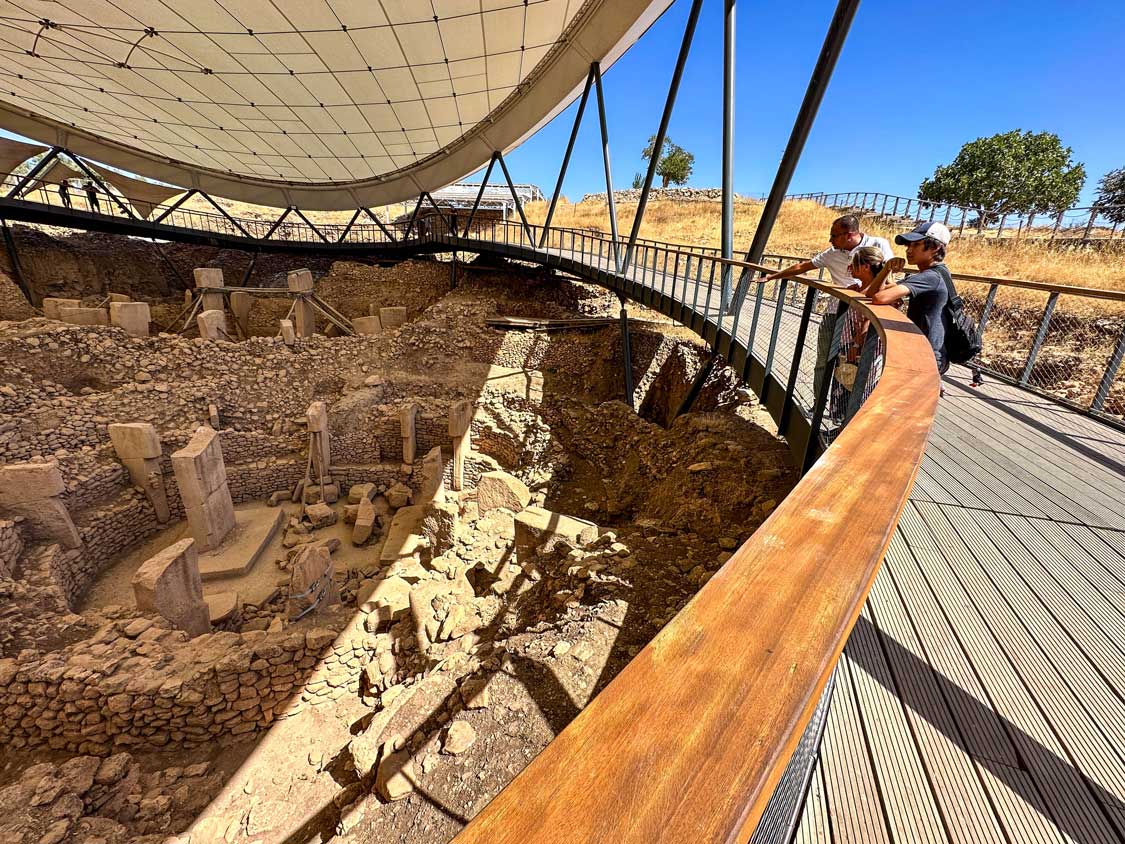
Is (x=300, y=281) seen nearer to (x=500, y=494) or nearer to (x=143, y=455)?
(x=143, y=455)

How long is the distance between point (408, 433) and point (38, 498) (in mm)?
6097

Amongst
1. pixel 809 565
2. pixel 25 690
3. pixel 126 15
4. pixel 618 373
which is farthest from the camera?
pixel 618 373

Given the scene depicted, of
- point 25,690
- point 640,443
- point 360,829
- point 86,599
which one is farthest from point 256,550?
point 640,443

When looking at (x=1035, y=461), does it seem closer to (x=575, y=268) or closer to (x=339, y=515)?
(x=339, y=515)

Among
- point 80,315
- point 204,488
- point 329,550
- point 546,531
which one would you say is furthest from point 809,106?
point 80,315

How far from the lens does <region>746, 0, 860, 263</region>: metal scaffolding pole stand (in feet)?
17.8

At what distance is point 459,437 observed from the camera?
10.6 meters

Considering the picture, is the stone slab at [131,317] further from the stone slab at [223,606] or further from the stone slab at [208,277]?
the stone slab at [223,606]

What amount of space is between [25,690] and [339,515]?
5199mm

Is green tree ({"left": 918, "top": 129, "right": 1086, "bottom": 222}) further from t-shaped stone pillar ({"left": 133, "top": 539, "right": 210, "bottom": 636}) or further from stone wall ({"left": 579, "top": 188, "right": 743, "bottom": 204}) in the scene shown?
t-shaped stone pillar ({"left": 133, "top": 539, "right": 210, "bottom": 636})

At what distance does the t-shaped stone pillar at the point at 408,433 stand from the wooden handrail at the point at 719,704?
1100cm

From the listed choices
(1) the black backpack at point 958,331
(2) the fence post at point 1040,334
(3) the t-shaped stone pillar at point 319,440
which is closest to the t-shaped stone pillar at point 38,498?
(3) the t-shaped stone pillar at point 319,440

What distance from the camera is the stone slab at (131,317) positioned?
12375 millimetres

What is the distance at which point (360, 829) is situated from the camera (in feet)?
10.7
